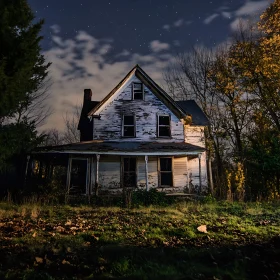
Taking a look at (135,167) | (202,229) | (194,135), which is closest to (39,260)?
(202,229)

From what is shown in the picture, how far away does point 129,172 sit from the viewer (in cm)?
1830

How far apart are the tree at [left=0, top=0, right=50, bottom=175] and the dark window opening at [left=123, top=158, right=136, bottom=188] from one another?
24.3 feet

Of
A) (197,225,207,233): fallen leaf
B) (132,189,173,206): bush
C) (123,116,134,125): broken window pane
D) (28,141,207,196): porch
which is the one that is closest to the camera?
(197,225,207,233): fallen leaf

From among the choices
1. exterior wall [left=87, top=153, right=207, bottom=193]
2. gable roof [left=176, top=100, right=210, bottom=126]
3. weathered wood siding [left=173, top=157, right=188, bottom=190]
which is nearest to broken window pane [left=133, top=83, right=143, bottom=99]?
exterior wall [left=87, top=153, right=207, bottom=193]

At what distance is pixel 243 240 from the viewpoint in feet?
22.6

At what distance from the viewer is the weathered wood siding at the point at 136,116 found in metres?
18.5

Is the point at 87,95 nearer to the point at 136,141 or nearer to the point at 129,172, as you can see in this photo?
the point at 136,141

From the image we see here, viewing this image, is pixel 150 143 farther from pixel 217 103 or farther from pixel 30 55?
pixel 217 103

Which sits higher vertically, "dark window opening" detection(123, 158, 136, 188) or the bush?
"dark window opening" detection(123, 158, 136, 188)

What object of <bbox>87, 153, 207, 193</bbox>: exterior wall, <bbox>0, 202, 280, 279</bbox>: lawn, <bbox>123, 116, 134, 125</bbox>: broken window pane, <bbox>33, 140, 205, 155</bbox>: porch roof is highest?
<bbox>123, 116, 134, 125</bbox>: broken window pane

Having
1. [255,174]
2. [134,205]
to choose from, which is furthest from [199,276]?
[255,174]

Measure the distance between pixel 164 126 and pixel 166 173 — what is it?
3.57 m

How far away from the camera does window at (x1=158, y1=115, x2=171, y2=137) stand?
1939 cm

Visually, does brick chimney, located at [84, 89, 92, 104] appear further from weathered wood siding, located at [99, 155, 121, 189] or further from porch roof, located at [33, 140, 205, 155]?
weathered wood siding, located at [99, 155, 121, 189]
